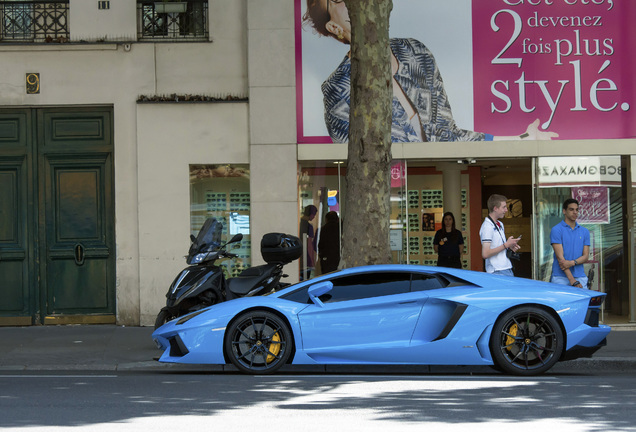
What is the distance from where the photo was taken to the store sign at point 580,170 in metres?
15.1

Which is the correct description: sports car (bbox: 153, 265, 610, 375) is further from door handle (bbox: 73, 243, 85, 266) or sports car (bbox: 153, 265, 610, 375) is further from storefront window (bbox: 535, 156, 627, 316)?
door handle (bbox: 73, 243, 85, 266)

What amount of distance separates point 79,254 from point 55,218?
2.22 ft

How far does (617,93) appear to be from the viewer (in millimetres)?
15188

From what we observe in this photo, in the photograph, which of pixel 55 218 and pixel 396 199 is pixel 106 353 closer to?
pixel 55 218

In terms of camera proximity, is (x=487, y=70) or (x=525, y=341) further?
(x=487, y=70)

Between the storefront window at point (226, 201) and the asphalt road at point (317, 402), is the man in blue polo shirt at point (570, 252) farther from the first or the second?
the storefront window at point (226, 201)

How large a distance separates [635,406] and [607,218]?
820 centimetres

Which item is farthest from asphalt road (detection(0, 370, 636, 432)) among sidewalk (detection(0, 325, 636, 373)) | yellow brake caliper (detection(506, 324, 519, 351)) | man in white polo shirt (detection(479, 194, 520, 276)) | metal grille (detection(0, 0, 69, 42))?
metal grille (detection(0, 0, 69, 42))

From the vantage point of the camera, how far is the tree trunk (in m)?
12.3

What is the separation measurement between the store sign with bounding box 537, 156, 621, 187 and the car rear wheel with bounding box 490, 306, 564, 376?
5956 mm

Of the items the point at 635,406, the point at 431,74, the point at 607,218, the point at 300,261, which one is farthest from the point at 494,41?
the point at 635,406

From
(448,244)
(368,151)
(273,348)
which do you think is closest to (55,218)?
(368,151)

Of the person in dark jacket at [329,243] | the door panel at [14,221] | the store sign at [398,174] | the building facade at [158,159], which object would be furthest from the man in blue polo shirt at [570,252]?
the door panel at [14,221]

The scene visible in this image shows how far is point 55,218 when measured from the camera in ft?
51.1
